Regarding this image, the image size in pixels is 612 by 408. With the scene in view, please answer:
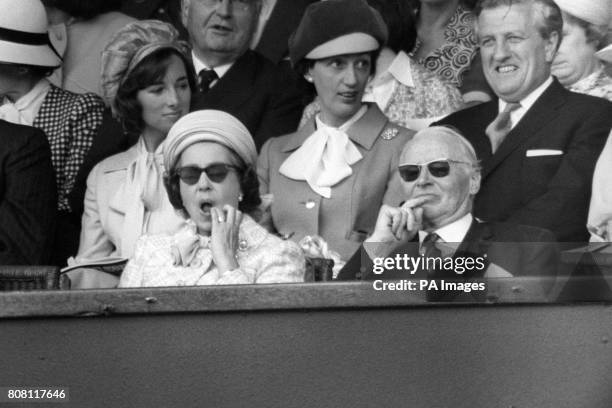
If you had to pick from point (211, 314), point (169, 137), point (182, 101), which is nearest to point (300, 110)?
point (182, 101)

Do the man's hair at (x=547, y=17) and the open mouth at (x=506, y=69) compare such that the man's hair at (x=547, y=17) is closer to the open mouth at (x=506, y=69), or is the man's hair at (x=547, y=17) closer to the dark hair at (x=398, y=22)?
the open mouth at (x=506, y=69)

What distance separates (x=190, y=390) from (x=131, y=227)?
124cm

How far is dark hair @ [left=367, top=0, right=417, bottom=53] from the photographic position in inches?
350

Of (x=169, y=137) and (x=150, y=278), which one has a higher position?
(x=169, y=137)

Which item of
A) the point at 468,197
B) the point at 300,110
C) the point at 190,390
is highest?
the point at 300,110

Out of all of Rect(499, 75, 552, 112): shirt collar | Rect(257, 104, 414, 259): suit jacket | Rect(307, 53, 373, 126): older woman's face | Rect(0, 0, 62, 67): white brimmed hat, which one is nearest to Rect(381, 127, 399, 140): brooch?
Rect(257, 104, 414, 259): suit jacket

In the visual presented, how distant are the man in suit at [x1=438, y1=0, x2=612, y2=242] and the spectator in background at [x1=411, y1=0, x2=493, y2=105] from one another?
189 mm

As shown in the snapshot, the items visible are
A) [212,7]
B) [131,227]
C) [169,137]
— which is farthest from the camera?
[212,7]

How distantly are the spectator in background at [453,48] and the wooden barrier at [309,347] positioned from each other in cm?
155

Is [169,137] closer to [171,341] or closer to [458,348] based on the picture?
[171,341]

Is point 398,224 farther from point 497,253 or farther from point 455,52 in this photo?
point 455,52

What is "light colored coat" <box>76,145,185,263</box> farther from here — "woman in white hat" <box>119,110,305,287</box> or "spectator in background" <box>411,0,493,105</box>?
"spectator in background" <box>411,0,493,105</box>

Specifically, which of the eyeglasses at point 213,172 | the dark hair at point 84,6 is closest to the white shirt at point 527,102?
the eyeglasses at point 213,172

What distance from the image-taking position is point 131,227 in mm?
8617
